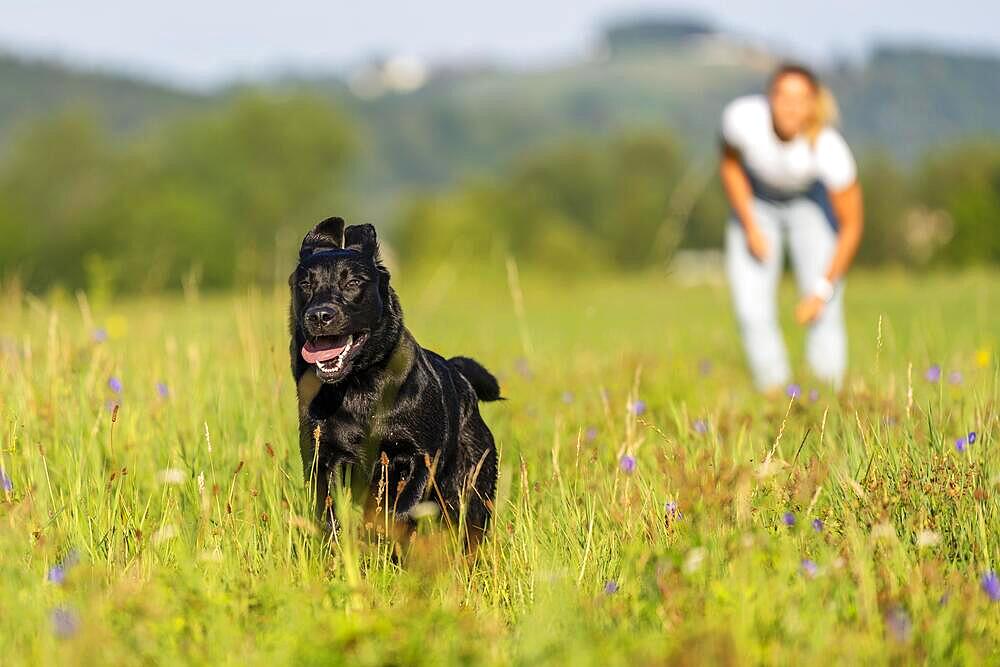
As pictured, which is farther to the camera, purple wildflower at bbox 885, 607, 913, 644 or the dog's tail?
the dog's tail

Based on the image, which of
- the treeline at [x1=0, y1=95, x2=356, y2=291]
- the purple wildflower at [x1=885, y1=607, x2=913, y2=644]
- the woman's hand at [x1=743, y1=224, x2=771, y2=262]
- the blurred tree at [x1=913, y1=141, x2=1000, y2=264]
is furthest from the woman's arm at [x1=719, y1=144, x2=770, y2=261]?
the treeline at [x1=0, y1=95, x2=356, y2=291]

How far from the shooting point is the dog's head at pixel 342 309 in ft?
10.5

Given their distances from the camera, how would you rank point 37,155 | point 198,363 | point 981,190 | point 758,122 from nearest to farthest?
point 198,363
point 758,122
point 981,190
point 37,155

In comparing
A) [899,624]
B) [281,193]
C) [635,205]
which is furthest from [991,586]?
[635,205]

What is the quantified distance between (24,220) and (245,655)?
214 feet

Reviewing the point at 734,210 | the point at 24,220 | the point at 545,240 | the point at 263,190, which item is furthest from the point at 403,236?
the point at 734,210

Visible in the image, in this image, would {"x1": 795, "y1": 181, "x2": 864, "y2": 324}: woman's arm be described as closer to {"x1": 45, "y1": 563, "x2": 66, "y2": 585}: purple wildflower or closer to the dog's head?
the dog's head

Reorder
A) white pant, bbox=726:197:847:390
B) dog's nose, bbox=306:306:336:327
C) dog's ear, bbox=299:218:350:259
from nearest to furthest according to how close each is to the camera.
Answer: dog's nose, bbox=306:306:336:327 < dog's ear, bbox=299:218:350:259 < white pant, bbox=726:197:847:390

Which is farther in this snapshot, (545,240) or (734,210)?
(545,240)

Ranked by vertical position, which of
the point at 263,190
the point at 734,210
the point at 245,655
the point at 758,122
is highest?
the point at 263,190

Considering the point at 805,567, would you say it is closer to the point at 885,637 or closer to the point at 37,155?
the point at 885,637

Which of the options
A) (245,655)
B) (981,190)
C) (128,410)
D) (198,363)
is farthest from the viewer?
(981,190)

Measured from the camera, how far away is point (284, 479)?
384 centimetres

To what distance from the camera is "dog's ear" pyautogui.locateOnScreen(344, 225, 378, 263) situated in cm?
351
